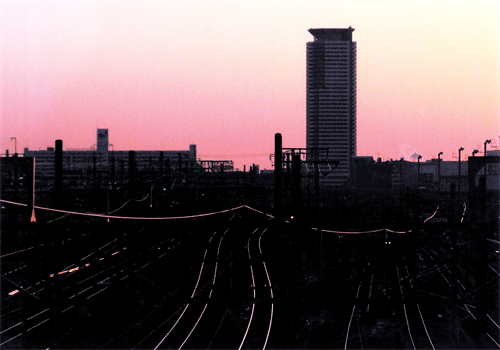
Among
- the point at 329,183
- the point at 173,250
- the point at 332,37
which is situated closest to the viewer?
the point at 173,250

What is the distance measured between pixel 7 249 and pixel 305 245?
41.1 ft

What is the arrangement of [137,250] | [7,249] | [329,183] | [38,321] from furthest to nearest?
[329,183], [137,250], [7,249], [38,321]

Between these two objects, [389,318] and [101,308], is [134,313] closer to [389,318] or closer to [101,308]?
[101,308]

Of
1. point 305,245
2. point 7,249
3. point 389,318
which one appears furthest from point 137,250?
point 389,318

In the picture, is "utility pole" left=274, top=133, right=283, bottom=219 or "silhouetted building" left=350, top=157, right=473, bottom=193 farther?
"silhouetted building" left=350, top=157, right=473, bottom=193

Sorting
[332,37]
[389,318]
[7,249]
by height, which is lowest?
[389,318]

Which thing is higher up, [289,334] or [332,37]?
[332,37]

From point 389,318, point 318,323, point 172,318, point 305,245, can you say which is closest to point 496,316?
point 389,318

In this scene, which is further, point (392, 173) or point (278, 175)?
point (392, 173)

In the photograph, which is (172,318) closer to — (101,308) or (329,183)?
(101,308)

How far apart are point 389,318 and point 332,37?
631ft

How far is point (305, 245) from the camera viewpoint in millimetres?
25469

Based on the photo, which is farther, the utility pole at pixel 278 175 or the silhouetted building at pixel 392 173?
the silhouetted building at pixel 392 173

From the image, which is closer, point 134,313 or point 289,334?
point 289,334
